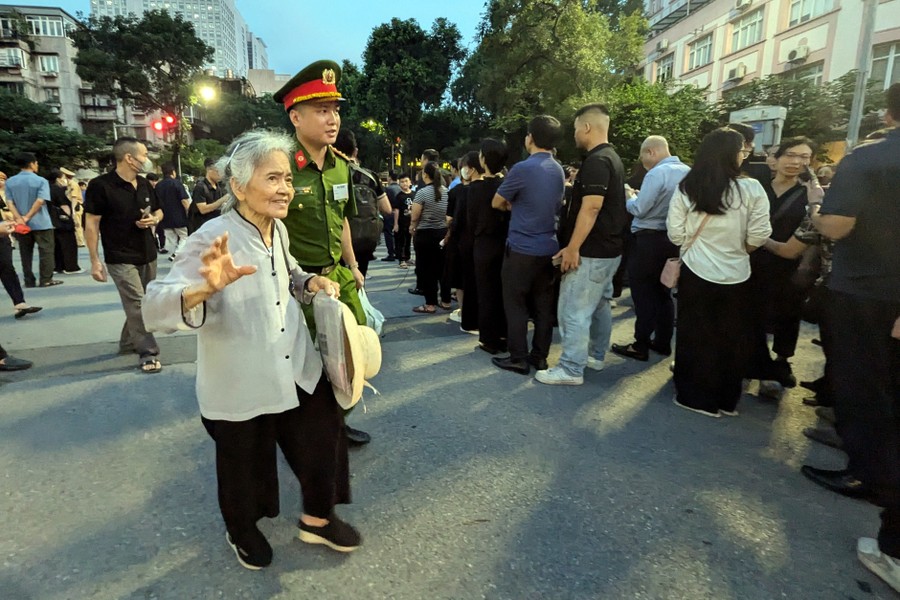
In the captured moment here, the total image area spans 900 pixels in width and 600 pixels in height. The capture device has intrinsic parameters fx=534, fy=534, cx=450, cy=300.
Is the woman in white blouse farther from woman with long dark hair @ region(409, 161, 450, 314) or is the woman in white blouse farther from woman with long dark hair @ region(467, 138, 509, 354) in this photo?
woman with long dark hair @ region(409, 161, 450, 314)

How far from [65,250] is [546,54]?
71.6 feet

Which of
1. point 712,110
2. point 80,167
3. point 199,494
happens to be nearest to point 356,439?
point 199,494

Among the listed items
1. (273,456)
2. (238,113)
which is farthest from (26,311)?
(238,113)

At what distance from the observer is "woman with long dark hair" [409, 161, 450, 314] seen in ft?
23.9

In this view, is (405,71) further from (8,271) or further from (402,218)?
(8,271)

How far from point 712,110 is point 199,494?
84.9 feet

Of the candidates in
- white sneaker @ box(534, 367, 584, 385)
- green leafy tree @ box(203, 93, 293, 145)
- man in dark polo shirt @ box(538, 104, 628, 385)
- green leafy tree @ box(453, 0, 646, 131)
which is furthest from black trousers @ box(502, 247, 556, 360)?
green leafy tree @ box(203, 93, 293, 145)

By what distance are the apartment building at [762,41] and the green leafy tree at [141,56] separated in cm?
3522

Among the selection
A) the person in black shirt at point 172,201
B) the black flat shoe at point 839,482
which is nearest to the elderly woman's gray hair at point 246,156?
the black flat shoe at point 839,482

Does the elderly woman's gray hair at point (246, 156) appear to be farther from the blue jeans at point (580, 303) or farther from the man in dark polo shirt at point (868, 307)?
the blue jeans at point (580, 303)

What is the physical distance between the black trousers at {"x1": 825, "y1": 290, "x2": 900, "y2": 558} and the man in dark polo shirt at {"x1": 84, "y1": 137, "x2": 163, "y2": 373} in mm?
4905

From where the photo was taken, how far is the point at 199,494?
281 centimetres

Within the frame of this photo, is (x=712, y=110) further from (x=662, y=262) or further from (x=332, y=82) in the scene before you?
(x=332, y=82)

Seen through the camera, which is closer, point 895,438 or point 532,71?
point 895,438
